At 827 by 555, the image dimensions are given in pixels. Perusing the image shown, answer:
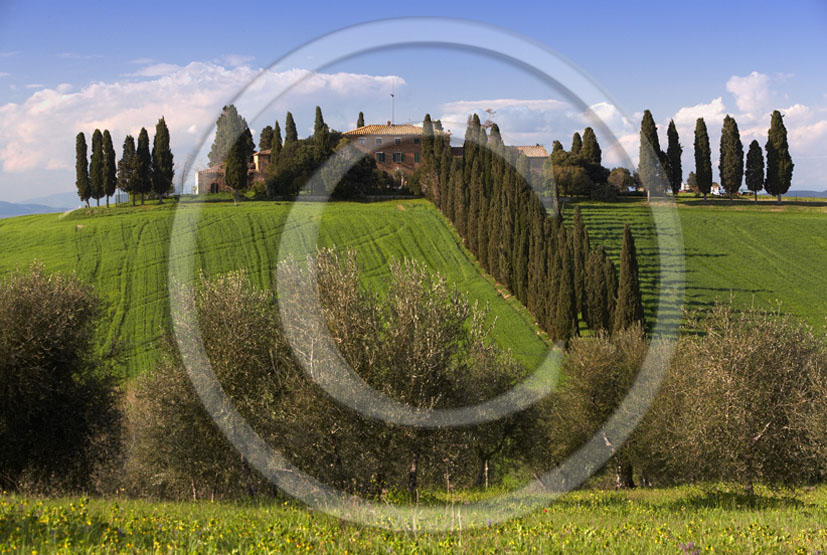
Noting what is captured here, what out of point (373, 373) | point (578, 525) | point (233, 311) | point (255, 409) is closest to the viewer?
point (578, 525)

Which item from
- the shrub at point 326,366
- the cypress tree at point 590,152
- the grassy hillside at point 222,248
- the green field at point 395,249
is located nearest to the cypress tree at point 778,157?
the green field at point 395,249

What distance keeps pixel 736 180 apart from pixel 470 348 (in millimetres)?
77456

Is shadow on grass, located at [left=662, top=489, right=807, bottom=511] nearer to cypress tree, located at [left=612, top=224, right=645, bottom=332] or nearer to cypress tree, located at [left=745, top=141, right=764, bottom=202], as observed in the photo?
cypress tree, located at [left=612, top=224, right=645, bottom=332]

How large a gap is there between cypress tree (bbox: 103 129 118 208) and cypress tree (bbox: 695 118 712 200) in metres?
71.0

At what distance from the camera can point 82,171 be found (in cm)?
8925

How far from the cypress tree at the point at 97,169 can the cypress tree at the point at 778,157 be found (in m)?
80.3

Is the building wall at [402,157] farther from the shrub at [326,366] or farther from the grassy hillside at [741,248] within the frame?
the shrub at [326,366]

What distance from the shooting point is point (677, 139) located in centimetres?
8412

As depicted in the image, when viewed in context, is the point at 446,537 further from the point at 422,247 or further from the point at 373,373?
the point at 422,247

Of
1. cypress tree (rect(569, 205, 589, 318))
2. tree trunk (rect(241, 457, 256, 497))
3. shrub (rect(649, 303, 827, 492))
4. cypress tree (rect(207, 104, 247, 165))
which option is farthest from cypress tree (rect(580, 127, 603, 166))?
cypress tree (rect(207, 104, 247, 165))

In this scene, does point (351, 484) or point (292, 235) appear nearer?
point (351, 484)

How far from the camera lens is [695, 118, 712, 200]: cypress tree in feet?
283

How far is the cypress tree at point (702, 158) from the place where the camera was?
8619 cm

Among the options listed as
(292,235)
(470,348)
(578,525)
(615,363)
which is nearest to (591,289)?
(615,363)
